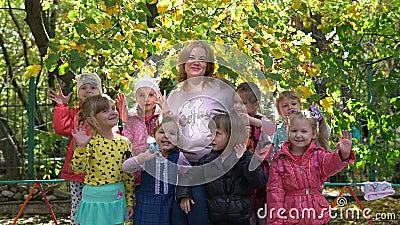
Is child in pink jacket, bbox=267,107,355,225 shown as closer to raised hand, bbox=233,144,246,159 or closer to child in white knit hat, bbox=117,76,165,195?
raised hand, bbox=233,144,246,159

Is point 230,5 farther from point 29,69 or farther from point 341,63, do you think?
point 29,69

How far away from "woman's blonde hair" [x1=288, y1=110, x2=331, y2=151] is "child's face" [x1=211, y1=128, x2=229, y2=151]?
419mm

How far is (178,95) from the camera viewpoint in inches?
127

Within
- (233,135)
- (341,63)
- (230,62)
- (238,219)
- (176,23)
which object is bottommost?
(238,219)

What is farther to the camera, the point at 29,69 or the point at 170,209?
the point at 29,69

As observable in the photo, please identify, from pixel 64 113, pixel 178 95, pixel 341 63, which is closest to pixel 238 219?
pixel 178 95

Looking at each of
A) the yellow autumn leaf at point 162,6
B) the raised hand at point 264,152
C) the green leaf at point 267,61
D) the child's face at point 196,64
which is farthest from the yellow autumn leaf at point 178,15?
the raised hand at point 264,152

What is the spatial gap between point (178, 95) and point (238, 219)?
30.0 inches

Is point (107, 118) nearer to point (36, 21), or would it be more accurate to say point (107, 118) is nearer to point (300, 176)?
point (300, 176)

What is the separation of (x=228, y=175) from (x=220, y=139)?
0.20 metres

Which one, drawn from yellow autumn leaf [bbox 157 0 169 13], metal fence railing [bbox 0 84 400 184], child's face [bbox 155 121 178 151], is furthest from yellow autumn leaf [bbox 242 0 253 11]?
metal fence railing [bbox 0 84 400 184]

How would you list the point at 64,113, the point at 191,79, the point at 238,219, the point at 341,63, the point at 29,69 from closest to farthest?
1. the point at 238,219
2. the point at 191,79
3. the point at 64,113
4. the point at 29,69
5. the point at 341,63

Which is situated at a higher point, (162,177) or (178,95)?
(178,95)

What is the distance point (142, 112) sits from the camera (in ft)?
11.4
